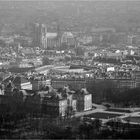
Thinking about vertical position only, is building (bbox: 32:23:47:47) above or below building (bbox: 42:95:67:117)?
above

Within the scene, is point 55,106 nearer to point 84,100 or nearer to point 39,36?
point 84,100

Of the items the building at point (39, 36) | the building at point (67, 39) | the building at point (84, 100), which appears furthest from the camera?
the building at point (67, 39)

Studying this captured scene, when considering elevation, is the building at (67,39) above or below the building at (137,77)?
above

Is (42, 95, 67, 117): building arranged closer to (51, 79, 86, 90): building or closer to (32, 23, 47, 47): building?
(51, 79, 86, 90): building

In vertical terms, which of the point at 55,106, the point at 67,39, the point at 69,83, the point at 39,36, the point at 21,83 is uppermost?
the point at 39,36

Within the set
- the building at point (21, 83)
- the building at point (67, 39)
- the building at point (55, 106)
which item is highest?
the building at point (67, 39)

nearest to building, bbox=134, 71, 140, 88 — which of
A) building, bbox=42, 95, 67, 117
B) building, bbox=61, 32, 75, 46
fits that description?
building, bbox=42, 95, 67, 117

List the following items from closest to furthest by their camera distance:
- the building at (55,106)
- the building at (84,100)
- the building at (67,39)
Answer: the building at (55,106) → the building at (84,100) → the building at (67,39)

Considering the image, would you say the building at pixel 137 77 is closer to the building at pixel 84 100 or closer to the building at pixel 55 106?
the building at pixel 84 100

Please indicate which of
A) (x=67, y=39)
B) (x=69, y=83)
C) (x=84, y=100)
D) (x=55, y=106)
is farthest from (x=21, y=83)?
(x=67, y=39)

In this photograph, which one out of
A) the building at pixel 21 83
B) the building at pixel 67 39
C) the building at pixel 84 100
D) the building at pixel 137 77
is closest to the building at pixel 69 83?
the building at pixel 21 83

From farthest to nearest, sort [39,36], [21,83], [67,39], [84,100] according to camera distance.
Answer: [67,39], [39,36], [21,83], [84,100]
